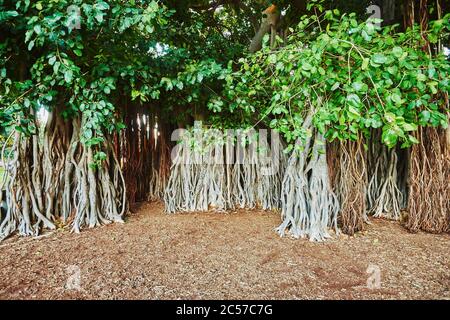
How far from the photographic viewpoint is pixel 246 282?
182 cm

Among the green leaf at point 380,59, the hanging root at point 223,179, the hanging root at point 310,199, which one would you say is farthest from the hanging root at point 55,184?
the green leaf at point 380,59

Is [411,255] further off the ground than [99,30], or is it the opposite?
[99,30]

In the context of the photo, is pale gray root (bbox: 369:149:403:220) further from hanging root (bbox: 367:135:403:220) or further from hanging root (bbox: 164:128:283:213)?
hanging root (bbox: 164:128:283:213)

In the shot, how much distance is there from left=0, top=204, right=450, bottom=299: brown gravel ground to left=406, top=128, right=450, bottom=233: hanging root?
204mm

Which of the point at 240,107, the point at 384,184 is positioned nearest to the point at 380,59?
the point at 240,107

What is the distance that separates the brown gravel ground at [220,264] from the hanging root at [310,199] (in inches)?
6.9

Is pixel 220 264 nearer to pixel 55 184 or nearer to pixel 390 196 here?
pixel 55 184

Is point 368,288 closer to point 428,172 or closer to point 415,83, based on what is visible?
point 415,83

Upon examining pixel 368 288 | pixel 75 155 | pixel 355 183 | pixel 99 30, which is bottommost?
pixel 368 288

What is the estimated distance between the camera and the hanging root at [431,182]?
2768mm

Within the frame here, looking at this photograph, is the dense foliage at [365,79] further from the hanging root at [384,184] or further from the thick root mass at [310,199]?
the hanging root at [384,184]

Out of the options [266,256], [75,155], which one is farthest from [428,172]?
[75,155]

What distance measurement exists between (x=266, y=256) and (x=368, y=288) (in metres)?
0.78

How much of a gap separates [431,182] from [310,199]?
4.25ft
